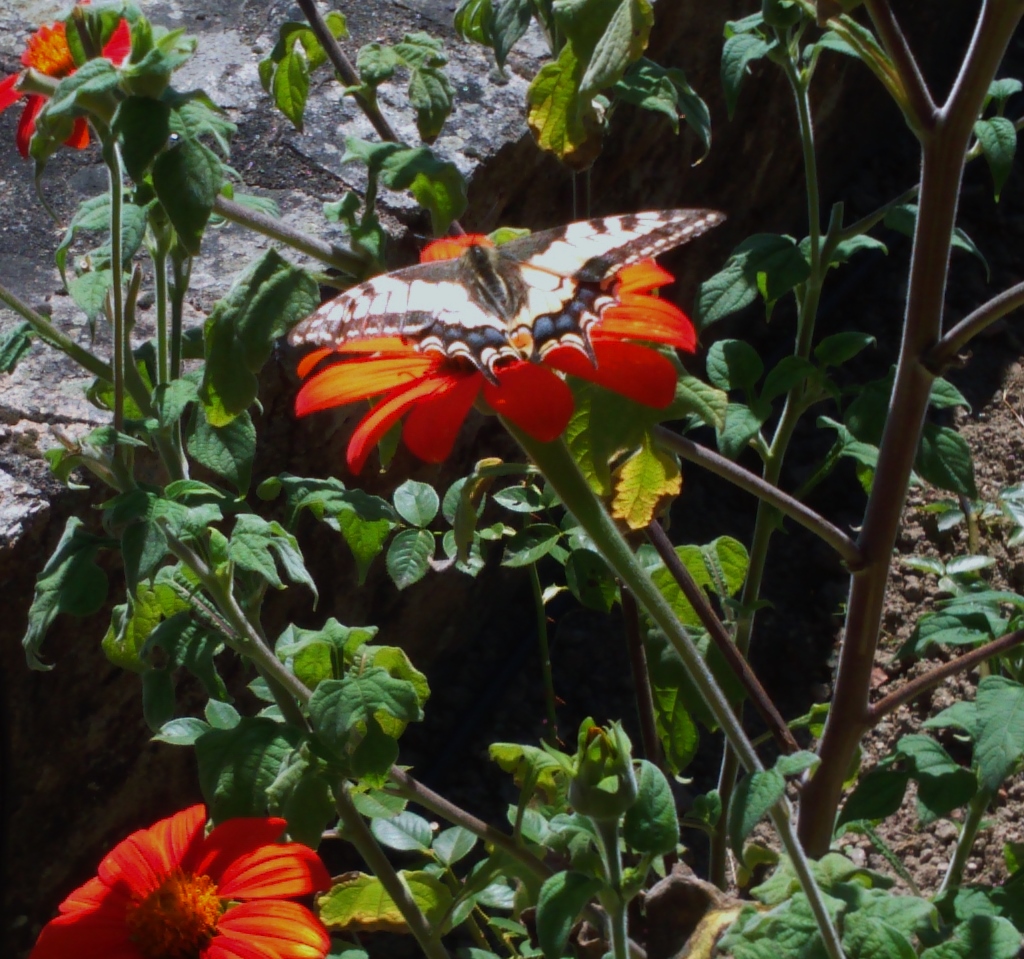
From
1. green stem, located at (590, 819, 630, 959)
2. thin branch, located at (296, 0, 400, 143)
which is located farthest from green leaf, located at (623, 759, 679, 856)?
thin branch, located at (296, 0, 400, 143)

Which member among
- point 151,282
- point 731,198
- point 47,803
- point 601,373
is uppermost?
point 601,373

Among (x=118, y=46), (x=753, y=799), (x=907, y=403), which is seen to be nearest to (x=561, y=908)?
(x=753, y=799)

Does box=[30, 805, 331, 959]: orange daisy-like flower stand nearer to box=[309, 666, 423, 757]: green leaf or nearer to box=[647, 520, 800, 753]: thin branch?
box=[309, 666, 423, 757]: green leaf

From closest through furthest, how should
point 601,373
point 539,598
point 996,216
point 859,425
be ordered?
point 601,373
point 859,425
point 539,598
point 996,216

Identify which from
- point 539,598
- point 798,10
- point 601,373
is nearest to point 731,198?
point 539,598

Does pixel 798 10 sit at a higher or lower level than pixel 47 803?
higher

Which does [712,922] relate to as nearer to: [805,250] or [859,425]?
[859,425]

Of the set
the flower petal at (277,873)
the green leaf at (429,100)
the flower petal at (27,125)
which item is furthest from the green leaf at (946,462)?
the flower petal at (27,125)
